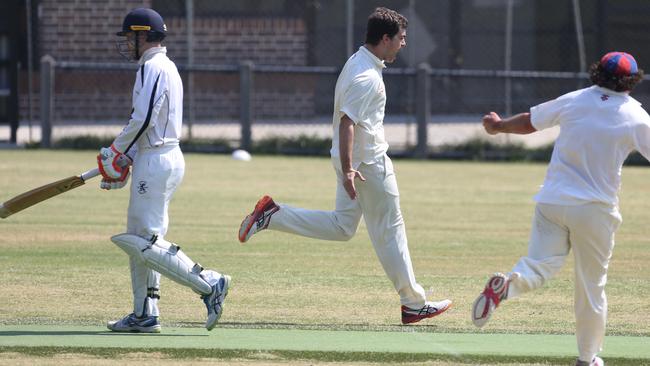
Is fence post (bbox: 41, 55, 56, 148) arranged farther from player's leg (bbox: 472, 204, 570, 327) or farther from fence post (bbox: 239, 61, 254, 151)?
player's leg (bbox: 472, 204, 570, 327)

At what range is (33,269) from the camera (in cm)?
986

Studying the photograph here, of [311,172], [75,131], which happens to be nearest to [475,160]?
[311,172]

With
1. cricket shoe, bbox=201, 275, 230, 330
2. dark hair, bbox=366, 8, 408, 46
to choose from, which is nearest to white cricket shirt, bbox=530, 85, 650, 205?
dark hair, bbox=366, 8, 408, 46

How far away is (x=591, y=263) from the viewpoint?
250 inches

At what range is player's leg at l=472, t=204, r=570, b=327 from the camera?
641cm

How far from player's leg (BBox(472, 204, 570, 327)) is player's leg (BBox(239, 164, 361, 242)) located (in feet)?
5.84

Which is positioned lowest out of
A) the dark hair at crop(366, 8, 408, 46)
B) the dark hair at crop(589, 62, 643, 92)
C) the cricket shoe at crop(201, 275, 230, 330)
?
the cricket shoe at crop(201, 275, 230, 330)

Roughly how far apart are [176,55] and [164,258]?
1725cm

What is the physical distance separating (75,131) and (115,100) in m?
2.06

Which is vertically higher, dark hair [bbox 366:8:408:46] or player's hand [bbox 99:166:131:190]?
dark hair [bbox 366:8:408:46]

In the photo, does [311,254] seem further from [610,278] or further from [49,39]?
[49,39]

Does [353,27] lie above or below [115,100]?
above

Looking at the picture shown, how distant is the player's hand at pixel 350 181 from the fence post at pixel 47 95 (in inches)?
562

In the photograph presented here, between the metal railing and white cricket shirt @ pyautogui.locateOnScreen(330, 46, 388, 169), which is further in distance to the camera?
the metal railing
